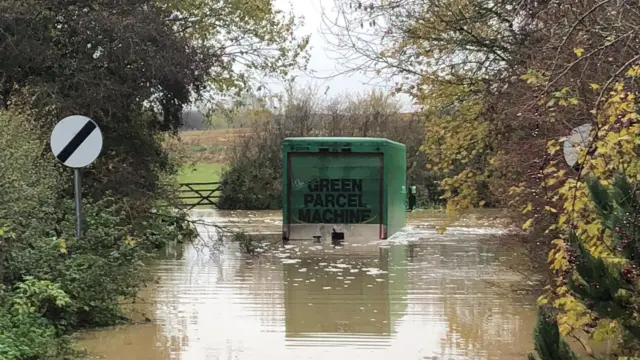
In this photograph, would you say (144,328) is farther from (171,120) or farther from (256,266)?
(171,120)

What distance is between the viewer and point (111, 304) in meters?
10.2

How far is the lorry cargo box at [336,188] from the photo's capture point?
70.4ft

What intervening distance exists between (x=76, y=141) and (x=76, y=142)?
0.05ft

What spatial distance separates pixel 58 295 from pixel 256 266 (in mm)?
8368

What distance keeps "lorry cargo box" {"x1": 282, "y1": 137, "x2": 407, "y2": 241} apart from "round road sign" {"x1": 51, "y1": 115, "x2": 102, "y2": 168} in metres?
11.3

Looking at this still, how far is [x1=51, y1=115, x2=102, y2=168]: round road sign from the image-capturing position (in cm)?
1020

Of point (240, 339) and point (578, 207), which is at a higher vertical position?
point (578, 207)

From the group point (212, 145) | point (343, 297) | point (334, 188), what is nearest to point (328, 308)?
point (343, 297)

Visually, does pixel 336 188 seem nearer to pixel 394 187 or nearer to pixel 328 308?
pixel 394 187

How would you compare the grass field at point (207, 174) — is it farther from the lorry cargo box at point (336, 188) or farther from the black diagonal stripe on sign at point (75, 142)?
the black diagonal stripe on sign at point (75, 142)

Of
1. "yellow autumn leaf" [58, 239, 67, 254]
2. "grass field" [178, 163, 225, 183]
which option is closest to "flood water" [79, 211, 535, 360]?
"yellow autumn leaf" [58, 239, 67, 254]

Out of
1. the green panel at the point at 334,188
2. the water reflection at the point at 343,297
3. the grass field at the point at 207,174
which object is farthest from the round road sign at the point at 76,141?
the grass field at the point at 207,174

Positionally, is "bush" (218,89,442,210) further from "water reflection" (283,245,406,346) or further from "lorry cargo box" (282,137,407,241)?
"water reflection" (283,245,406,346)

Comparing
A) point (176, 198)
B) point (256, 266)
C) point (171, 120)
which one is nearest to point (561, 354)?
point (256, 266)
